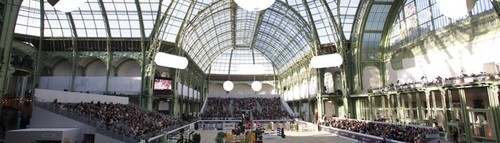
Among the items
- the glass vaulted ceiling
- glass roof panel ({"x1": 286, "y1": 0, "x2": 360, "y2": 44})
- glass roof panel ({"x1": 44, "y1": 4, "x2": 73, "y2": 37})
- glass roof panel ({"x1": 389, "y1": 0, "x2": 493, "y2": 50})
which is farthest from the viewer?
glass roof panel ({"x1": 286, "y1": 0, "x2": 360, "y2": 44})

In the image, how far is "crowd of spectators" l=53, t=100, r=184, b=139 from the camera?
929 inches

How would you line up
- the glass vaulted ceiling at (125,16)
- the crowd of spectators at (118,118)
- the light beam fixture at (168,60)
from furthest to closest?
the glass vaulted ceiling at (125,16)
the light beam fixture at (168,60)
the crowd of spectators at (118,118)

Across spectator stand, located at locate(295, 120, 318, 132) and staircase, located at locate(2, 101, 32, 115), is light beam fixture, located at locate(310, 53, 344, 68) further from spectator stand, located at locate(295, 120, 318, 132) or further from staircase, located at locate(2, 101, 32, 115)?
staircase, located at locate(2, 101, 32, 115)

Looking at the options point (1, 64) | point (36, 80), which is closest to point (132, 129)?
point (1, 64)

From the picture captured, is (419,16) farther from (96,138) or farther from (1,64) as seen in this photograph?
(1,64)

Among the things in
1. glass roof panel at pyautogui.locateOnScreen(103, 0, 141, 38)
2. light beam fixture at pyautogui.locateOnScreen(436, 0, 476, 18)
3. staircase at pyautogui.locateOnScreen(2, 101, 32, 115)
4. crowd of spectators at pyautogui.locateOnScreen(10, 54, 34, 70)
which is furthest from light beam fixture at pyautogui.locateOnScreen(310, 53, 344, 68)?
staircase at pyautogui.locateOnScreen(2, 101, 32, 115)

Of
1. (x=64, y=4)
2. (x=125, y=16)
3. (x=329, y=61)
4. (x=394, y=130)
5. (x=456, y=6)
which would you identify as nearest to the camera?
(x=64, y=4)

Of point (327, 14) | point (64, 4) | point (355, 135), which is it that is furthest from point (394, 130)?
point (64, 4)

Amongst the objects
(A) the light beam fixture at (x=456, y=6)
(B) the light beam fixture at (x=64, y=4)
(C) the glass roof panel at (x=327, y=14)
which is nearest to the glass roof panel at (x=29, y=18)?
(B) the light beam fixture at (x=64, y=4)

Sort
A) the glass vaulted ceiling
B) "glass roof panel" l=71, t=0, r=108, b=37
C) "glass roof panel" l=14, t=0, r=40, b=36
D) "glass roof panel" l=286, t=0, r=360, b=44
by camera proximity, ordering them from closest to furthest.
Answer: "glass roof panel" l=14, t=0, r=40, b=36 < the glass vaulted ceiling < "glass roof panel" l=71, t=0, r=108, b=37 < "glass roof panel" l=286, t=0, r=360, b=44

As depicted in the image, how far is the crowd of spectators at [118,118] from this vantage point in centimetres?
2359

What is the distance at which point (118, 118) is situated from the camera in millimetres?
27047

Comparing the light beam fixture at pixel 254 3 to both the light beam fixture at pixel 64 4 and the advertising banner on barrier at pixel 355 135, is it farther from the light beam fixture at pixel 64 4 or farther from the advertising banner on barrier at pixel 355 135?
the advertising banner on barrier at pixel 355 135

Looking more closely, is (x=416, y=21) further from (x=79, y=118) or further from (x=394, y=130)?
(x=79, y=118)
